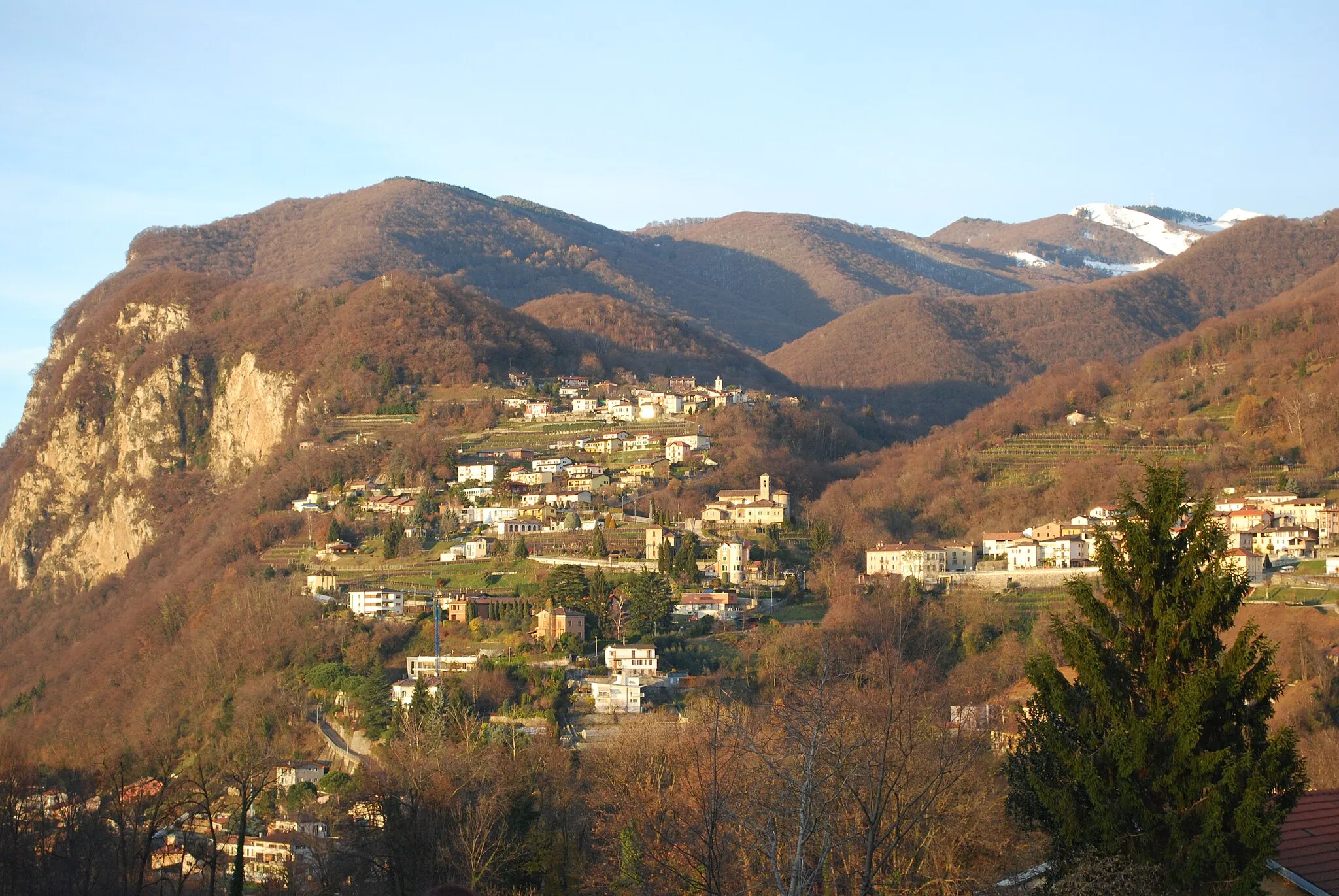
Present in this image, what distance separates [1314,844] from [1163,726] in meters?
2.03

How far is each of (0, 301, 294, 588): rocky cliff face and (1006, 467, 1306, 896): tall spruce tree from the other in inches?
2700

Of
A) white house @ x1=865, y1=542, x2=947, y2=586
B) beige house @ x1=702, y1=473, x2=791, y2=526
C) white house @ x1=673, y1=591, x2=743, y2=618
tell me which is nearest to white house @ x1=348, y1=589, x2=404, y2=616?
white house @ x1=673, y1=591, x2=743, y2=618

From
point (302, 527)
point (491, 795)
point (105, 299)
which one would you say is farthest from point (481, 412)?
point (105, 299)

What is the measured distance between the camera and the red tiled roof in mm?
13328

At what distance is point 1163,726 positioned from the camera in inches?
515

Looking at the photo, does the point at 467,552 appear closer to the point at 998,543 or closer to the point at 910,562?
the point at 910,562

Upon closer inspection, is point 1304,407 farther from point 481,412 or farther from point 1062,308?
point 1062,308

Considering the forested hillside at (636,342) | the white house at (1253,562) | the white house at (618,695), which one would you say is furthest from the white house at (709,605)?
the forested hillside at (636,342)

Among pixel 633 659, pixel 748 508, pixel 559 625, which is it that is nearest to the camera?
pixel 633 659

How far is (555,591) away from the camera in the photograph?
45406mm

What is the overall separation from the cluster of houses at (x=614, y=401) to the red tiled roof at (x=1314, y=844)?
5866cm

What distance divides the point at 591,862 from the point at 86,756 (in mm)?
25290

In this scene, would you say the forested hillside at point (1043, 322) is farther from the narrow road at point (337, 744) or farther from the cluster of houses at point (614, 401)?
the narrow road at point (337, 744)

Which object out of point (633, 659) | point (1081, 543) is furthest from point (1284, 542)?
point (633, 659)
